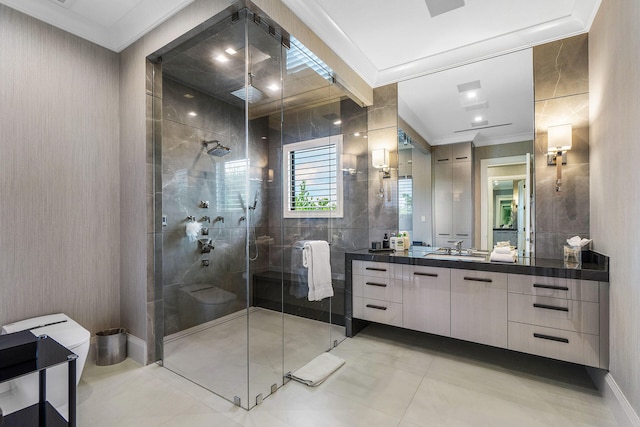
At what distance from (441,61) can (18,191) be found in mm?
3824

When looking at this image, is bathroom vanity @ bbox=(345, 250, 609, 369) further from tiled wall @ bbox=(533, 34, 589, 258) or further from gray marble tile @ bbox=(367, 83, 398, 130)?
gray marble tile @ bbox=(367, 83, 398, 130)

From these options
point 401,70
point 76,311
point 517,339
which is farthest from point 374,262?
point 76,311

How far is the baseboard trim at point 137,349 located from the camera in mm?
2482

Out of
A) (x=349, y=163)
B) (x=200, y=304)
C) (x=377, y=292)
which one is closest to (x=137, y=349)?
(x=200, y=304)

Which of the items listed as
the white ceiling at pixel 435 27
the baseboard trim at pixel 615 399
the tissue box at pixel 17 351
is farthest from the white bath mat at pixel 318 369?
the white ceiling at pixel 435 27

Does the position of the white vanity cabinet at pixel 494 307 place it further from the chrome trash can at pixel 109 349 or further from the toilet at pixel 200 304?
the chrome trash can at pixel 109 349

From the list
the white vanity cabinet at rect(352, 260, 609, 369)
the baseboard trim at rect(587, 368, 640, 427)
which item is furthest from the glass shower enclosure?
the baseboard trim at rect(587, 368, 640, 427)

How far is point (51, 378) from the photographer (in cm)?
182

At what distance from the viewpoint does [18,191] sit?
2184 mm

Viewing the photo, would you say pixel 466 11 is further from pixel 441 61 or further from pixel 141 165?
pixel 141 165

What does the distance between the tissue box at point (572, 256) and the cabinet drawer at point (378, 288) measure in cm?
131

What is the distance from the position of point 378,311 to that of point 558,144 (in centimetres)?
213

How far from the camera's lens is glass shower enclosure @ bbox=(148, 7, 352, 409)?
2.22 metres

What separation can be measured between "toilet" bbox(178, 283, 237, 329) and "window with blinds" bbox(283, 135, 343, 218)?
1.06 m
